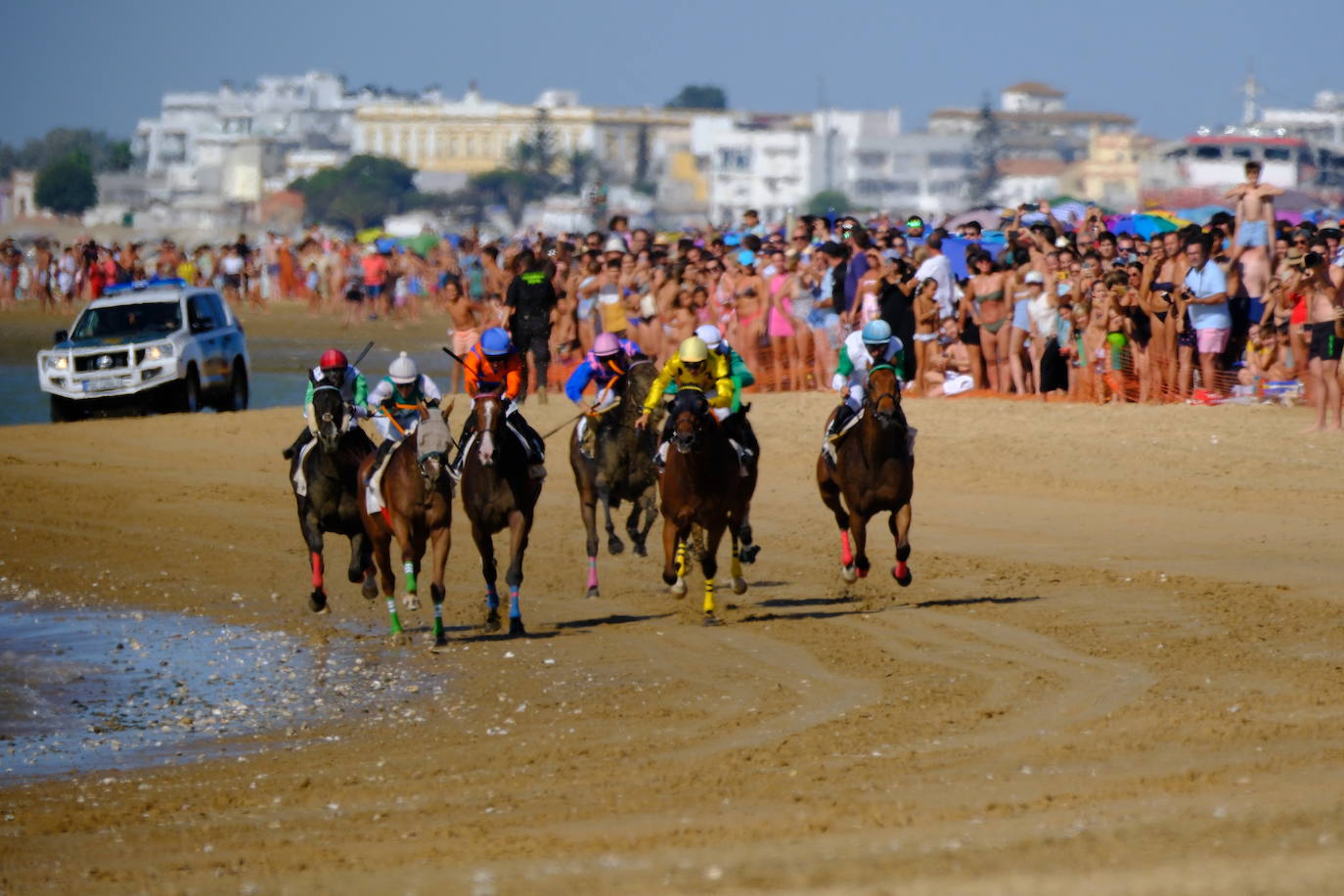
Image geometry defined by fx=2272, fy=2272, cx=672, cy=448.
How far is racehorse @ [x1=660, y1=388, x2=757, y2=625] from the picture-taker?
15.2 metres

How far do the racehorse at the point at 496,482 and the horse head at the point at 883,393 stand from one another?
2.37 m

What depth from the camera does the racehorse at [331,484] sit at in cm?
1595

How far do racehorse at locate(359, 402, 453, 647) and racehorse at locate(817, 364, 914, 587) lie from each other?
2.88 meters

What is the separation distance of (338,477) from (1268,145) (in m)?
78.9

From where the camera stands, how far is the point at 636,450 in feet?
58.6

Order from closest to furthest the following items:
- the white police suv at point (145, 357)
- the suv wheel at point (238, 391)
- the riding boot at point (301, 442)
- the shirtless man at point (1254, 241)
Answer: the riding boot at point (301, 442)
the shirtless man at point (1254, 241)
the white police suv at point (145, 357)
the suv wheel at point (238, 391)

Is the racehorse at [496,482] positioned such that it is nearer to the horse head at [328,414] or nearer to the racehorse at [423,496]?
the racehorse at [423,496]

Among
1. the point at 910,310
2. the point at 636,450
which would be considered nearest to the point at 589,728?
the point at 636,450

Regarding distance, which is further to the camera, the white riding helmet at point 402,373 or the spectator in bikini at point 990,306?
the spectator in bikini at point 990,306

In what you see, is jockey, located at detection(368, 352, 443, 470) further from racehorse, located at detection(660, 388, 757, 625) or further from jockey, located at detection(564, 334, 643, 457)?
jockey, located at detection(564, 334, 643, 457)

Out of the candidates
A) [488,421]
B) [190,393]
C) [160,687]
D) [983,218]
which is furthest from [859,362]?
[983,218]

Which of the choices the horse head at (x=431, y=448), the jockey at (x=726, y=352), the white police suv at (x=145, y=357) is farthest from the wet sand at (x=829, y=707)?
the white police suv at (x=145, y=357)

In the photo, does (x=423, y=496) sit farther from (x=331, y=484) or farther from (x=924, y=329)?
(x=924, y=329)

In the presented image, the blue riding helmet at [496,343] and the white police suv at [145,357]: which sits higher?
the blue riding helmet at [496,343]
